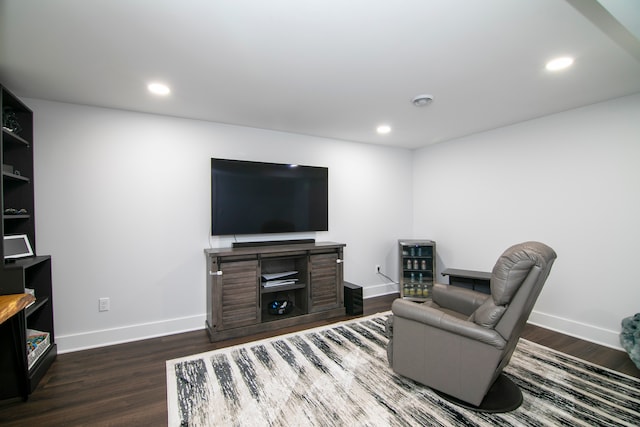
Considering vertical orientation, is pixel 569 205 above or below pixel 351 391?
above

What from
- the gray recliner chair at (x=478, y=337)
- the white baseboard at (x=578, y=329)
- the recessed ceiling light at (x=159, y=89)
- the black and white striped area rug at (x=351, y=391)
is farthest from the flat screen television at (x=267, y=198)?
the white baseboard at (x=578, y=329)

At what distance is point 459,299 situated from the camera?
2.50 meters

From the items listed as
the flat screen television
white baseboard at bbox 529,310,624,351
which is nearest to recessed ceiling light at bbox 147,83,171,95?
the flat screen television

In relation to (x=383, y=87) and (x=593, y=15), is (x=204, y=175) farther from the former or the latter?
(x=593, y=15)

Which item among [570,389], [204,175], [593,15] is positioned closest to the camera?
[593,15]

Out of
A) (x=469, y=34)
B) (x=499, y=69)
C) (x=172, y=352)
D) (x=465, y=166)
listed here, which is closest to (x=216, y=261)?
(x=172, y=352)

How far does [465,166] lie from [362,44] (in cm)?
295

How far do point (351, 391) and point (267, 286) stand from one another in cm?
150

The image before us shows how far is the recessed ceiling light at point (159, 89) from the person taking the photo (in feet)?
7.83

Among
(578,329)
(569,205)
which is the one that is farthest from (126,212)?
(578,329)

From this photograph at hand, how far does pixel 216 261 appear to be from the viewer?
2914 millimetres

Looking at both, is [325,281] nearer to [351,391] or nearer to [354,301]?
[354,301]

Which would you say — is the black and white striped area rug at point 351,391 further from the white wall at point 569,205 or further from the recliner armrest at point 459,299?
the white wall at point 569,205

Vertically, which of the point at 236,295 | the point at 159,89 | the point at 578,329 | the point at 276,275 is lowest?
the point at 578,329
